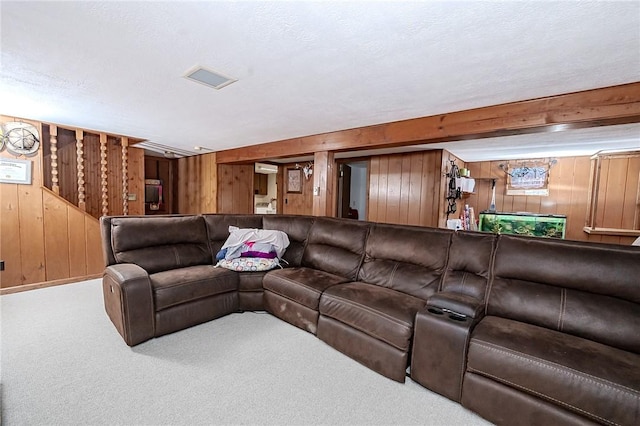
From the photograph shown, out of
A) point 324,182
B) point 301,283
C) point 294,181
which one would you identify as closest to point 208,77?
point 301,283

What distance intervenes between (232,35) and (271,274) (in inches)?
84.1

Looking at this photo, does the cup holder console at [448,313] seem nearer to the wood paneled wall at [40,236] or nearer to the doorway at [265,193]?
the wood paneled wall at [40,236]

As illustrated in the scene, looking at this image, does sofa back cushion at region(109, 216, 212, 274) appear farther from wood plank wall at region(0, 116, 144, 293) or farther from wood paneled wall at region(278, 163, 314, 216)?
wood paneled wall at region(278, 163, 314, 216)

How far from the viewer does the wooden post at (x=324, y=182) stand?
3.90 m

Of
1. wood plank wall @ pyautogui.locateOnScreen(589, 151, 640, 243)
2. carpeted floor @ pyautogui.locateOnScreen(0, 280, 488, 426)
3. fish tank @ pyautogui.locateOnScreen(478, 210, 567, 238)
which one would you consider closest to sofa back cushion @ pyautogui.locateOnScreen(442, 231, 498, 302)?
carpeted floor @ pyautogui.locateOnScreen(0, 280, 488, 426)

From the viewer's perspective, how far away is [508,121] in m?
2.43

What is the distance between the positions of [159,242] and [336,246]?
1934mm

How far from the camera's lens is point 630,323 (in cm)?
158

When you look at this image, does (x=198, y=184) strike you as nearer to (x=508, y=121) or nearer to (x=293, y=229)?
(x=293, y=229)

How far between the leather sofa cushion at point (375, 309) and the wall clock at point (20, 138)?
424 cm

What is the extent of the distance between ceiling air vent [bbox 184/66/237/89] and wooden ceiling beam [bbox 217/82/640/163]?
5.97 feet

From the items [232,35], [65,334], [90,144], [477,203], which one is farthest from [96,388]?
[477,203]

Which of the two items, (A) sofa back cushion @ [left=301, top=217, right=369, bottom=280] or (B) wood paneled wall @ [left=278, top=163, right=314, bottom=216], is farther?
(B) wood paneled wall @ [left=278, top=163, right=314, bottom=216]

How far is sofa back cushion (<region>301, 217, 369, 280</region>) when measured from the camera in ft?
9.45
